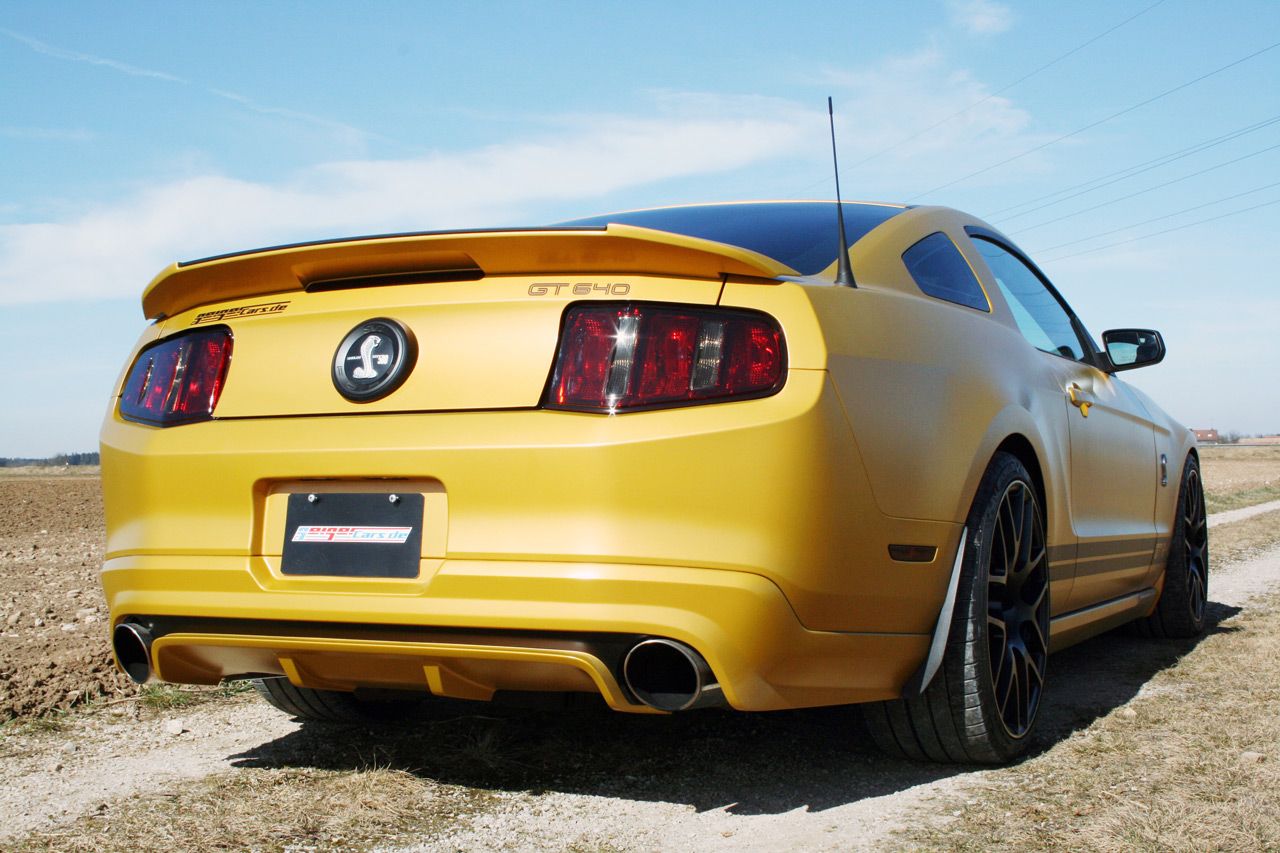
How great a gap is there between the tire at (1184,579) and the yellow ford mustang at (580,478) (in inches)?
95.9

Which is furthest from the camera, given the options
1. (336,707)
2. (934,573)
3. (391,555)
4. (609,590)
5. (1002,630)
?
(336,707)

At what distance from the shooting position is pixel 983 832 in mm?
2576

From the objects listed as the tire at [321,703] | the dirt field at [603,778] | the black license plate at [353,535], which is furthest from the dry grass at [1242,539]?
the black license plate at [353,535]

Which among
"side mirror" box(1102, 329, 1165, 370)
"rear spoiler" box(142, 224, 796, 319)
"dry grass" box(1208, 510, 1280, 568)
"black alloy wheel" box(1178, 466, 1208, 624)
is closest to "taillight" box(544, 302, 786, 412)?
"rear spoiler" box(142, 224, 796, 319)

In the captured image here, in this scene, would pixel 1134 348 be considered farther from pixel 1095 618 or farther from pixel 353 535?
pixel 353 535

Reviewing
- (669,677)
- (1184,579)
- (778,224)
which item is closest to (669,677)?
(669,677)

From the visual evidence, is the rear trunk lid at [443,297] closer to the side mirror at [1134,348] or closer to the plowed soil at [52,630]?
the plowed soil at [52,630]

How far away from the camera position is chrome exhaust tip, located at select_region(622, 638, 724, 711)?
7.93 feet

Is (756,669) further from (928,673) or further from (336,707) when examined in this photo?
(336,707)

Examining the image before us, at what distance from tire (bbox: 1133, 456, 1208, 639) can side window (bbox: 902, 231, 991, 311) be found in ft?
7.80

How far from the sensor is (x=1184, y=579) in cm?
527

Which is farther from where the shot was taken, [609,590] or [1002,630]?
[1002,630]

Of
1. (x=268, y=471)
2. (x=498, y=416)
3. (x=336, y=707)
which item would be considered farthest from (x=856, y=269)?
(x=336, y=707)

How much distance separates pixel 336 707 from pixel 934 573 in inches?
71.3
